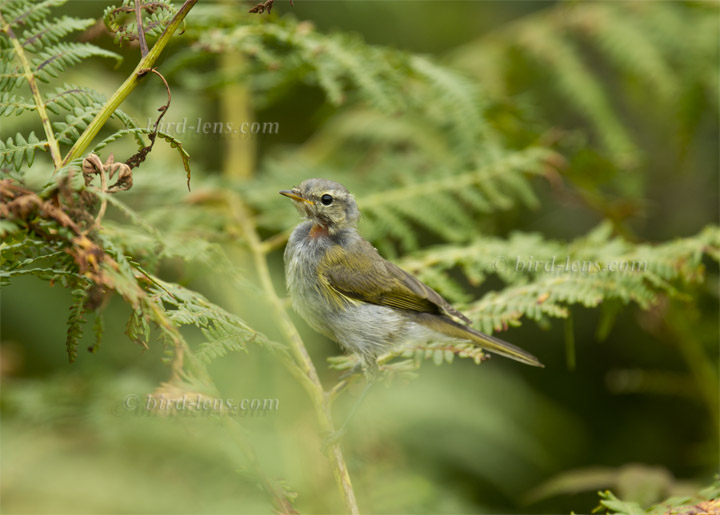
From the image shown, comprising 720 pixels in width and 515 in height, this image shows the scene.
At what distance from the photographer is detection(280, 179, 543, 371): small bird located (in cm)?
266

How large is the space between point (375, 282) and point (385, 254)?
2.62 ft

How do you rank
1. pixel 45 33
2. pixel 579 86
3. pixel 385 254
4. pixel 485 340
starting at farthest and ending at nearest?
1. pixel 579 86
2. pixel 385 254
3. pixel 485 340
4. pixel 45 33

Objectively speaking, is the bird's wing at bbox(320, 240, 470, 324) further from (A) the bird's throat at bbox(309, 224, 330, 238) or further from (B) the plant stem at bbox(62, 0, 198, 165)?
(B) the plant stem at bbox(62, 0, 198, 165)

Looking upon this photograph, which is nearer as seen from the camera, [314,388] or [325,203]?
[314,388]

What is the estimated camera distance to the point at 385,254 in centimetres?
362

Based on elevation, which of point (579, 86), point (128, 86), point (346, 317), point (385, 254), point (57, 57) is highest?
point (579, 86)

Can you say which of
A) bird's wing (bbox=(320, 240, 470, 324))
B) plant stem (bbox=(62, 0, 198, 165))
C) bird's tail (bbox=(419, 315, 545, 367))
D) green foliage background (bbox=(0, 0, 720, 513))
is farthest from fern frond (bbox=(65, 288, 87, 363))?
bird's tail (bbox=(419, 315, 545, 367))

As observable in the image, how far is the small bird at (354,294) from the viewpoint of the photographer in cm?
266

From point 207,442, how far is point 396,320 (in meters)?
1.10

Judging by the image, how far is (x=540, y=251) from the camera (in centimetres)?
310

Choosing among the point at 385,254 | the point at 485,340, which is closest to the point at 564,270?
the point at 485,340

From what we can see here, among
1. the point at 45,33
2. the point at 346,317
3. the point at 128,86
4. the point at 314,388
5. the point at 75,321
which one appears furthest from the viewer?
the point at 346,317

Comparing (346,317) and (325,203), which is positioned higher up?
(325,203)

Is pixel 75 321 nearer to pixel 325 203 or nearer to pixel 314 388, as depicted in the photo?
pixel 314 388
